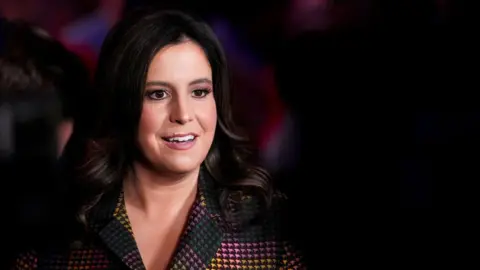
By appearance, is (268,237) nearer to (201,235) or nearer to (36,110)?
(201,235)

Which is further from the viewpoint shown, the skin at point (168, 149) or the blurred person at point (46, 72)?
the blurred person at point (46, 72)

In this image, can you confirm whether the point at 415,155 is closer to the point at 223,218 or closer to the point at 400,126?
the point at 400,126

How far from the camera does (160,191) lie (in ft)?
4.39

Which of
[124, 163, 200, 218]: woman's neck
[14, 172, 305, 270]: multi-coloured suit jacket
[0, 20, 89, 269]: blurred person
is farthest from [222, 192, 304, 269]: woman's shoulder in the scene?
[0, 20, 89, 269]: blurred person

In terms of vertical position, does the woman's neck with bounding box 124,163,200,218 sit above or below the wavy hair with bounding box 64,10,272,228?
below

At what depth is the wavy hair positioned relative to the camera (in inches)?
49.4

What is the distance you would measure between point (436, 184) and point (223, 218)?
43 cm

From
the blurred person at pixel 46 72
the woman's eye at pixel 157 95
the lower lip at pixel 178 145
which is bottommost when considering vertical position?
the lower lip at pixel 178 145

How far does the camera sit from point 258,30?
1.36 meters

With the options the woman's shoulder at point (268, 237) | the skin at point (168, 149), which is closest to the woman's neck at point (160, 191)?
the skin at point (168, 149)

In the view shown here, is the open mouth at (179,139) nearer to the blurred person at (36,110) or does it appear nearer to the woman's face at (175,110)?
the woman's face at (175,110)

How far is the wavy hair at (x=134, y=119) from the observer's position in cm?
125

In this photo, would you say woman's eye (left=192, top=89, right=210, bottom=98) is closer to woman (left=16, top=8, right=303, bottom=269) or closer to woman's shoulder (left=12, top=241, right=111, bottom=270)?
woman (left=16, top=8, right=303, bottom=269)

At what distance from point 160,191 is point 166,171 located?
0.18ft
